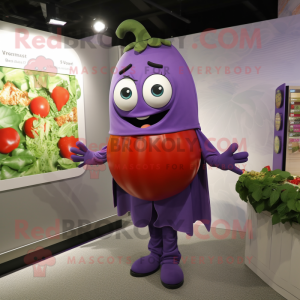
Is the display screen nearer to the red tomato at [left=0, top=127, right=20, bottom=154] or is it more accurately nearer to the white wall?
the white wall

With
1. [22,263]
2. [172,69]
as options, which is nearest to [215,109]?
[172,69]

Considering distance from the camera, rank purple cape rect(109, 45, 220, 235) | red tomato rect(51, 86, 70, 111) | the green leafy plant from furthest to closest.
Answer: red tomato rect(51, 86, 70, 111)
purple cape rect(109, 45, 220, 235)
the green leafy plant

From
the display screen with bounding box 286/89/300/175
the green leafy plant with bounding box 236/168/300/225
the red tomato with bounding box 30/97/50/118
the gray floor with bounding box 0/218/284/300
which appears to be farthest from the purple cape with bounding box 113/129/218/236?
the red tomato with bounding box 30/97/50/118

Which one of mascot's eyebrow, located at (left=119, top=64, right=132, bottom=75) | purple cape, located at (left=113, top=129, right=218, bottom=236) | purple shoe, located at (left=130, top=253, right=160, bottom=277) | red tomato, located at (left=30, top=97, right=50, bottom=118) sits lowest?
purple shoe, located at (left=130, top=253, right=160, bottom=277)

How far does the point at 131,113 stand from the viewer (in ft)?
6.01

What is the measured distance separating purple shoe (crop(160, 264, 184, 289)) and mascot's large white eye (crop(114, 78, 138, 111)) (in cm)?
122

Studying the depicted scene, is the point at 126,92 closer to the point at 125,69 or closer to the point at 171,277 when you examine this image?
the point at 125,69

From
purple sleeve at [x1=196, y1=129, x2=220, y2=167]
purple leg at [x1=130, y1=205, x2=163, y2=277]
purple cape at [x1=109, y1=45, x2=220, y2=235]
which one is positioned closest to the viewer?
purple cape at [x1=109, y1=45, x2=220, y2=235]

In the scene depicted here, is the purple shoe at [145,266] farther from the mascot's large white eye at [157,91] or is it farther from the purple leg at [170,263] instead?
the mascot's large white eye at [157,91]

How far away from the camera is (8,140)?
2262 millimetres

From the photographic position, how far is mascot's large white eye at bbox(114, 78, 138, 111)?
70.8 inches

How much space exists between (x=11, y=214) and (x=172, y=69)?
5.80 ft

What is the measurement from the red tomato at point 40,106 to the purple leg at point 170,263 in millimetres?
1476

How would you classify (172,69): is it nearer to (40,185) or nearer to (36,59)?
(36,59)
